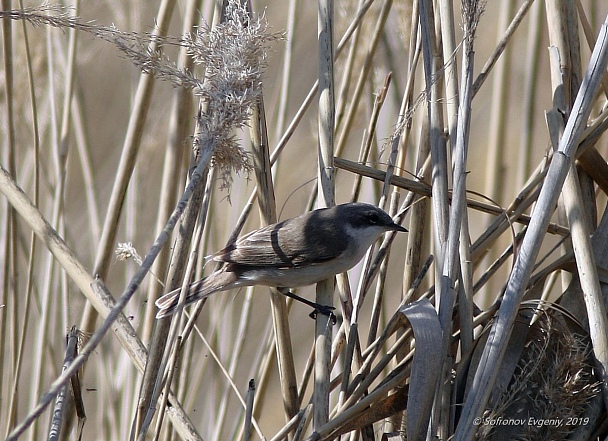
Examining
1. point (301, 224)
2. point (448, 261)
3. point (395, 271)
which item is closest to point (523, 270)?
point (448, 261)

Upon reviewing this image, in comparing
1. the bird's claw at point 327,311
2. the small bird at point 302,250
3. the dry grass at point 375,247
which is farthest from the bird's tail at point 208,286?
the bird's claw at point 327,311

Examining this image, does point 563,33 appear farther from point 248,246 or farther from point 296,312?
point 296,312

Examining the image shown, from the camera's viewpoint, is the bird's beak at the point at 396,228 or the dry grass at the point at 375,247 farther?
the bird's beak at the point at 396,228

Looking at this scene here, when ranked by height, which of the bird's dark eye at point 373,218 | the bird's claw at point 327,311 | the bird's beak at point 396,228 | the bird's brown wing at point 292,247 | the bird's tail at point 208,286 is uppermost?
the bird's dark eye at point 373,218

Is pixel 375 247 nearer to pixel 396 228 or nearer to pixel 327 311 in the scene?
pixel 396 228

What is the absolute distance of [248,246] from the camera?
2256 millimetres

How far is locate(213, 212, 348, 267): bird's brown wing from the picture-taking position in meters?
2.24

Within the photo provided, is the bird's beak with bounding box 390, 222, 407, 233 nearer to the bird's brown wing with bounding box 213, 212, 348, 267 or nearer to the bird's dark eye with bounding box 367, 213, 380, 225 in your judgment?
the bird's dark eye with bounding box 367, 213, 380, 225

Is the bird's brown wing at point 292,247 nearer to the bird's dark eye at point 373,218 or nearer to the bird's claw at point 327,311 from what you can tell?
the bird's dark eye at point 373,218

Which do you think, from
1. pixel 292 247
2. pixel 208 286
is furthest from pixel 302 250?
pixel 208 286

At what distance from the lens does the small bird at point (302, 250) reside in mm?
2195

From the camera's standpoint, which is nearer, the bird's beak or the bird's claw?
the bird's claw

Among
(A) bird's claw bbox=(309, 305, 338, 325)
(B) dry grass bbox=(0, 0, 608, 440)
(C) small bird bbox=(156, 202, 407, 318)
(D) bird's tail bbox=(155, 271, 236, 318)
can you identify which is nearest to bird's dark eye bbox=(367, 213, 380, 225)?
(C) small bird bbox=(156, 202, 407, 318)

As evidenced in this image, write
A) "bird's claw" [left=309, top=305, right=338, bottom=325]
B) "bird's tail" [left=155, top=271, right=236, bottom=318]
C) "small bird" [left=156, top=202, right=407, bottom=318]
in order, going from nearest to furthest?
"bird's claw" [left=309, top=305, right=338, bottom=325] < "bird's tail" [left=155, top=271, right=236, bottom=318] < "small bird" [left=156, top=202, right=407, bottom=318]
